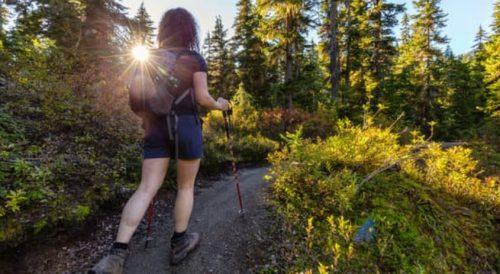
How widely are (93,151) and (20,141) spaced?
1063 millimetres

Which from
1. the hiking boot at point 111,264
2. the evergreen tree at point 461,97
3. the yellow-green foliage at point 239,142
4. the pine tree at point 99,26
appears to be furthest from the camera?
the evergreen tree at point 461,97

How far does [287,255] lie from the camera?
11.0ft

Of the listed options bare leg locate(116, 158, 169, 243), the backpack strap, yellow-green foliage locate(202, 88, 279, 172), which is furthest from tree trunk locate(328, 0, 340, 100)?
bare leg locate(116, 158, 169, 243)

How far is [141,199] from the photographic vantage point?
2.81 metres

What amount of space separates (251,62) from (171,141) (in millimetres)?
25415

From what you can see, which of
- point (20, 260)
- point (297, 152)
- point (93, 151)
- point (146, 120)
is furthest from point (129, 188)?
point (297, 152)

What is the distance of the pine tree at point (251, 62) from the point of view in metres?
27.0

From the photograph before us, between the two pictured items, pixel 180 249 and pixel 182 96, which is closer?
pixel 182 96

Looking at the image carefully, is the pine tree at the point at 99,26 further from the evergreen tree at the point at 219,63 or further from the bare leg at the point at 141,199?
the evergreen tree at the point at 219,63

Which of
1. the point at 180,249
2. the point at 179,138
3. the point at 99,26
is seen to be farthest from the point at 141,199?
the point at 99,26

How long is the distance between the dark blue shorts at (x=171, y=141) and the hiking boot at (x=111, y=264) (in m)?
0.92

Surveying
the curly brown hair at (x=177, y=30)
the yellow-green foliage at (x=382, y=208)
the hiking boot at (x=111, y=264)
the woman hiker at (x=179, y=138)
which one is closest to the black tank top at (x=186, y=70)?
the woman hiker at (x=179, y=138)

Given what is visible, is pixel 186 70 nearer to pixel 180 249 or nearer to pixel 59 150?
pixel 180 249

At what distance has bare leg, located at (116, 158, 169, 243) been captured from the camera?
2.72 m
